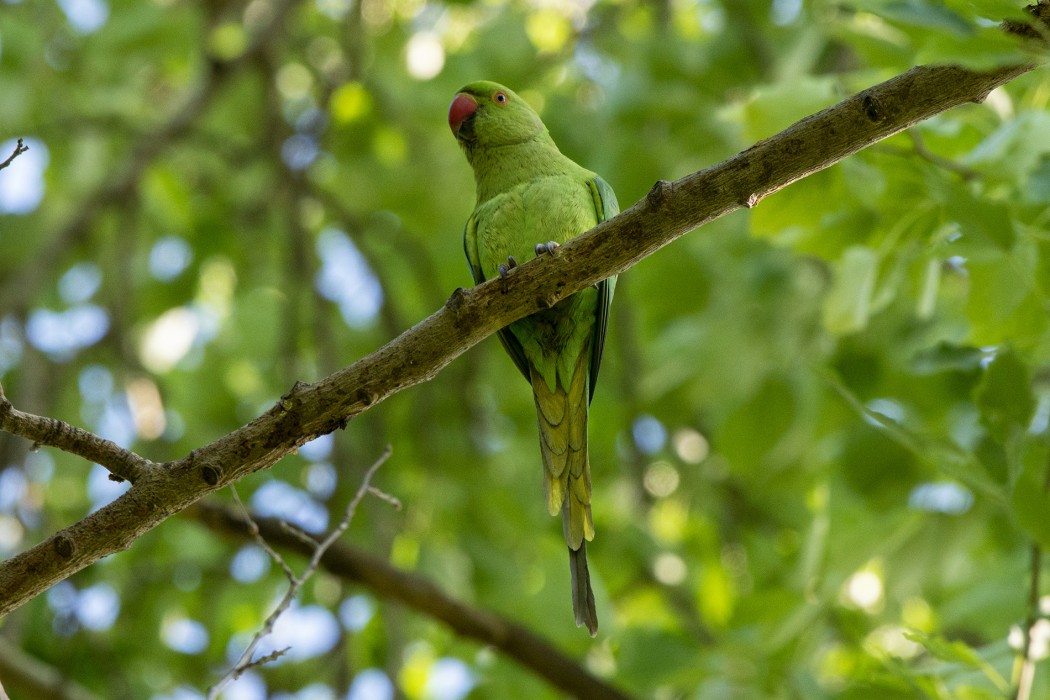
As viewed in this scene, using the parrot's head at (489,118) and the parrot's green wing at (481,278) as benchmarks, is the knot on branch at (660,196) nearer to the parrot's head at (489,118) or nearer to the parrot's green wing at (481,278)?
the parrot's green wing at (481,278)

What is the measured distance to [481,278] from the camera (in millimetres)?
Answer: 3062

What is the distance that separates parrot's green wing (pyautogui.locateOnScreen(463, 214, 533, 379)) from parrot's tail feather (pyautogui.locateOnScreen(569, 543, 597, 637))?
24.6 inches

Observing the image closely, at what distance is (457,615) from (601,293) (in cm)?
126

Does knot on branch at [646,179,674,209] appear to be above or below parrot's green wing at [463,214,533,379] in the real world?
above

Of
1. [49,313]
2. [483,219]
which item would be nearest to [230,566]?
[49,313]

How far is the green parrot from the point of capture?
2.68 meters

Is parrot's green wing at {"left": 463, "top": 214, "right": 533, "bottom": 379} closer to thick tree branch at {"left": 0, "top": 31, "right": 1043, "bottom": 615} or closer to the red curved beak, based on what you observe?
the red curved beak

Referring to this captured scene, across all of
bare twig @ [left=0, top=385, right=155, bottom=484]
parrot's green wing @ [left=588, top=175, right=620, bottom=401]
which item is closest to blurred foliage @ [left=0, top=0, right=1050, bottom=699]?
parrot's green wing @ [left=588, top=175, right=620, bottom=401]

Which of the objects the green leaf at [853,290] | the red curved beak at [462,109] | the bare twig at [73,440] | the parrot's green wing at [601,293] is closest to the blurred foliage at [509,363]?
the green leaf at [853,290]

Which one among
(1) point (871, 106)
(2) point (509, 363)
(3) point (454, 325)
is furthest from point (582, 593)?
(2) point (509, 363)

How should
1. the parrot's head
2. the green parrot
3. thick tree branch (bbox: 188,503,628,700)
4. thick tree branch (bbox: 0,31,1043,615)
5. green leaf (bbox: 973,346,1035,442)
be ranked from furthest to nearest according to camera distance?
thick tree branch (bbox: 188,503,628,700), the parrot's head, the green parrot, green leaf (bbox: 973,346,1035,442), thick tree branch (bbox: 0,31,1043,615)

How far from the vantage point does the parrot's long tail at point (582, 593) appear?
243 centimetres

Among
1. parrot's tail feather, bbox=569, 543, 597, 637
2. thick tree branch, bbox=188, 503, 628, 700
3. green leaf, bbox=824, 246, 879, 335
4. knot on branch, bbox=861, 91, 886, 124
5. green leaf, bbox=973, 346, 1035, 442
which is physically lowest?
thick tree branch, bbox=188, 503, 628, 700

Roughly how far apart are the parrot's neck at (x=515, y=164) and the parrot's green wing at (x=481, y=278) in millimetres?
135
